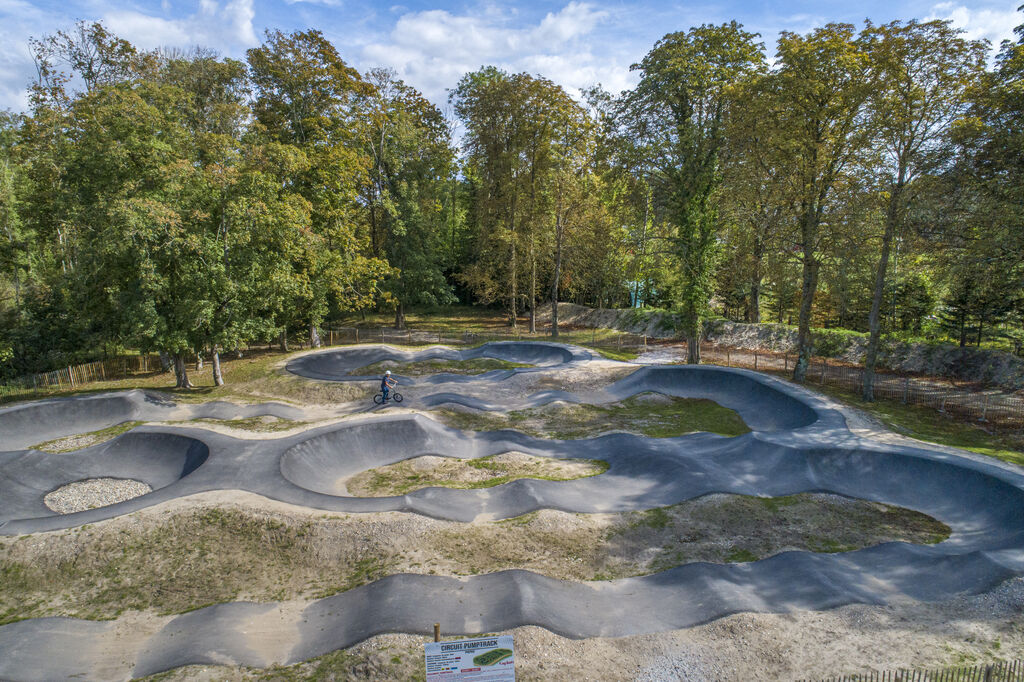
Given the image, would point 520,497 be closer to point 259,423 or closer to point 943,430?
point 259,423

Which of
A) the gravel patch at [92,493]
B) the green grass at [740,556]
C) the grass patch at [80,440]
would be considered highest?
the grass patch at [80,440]

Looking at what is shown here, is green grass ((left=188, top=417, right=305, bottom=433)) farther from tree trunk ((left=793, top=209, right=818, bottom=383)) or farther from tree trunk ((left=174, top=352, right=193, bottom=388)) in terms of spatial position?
tree trunk ((left=793, top=209, right=818, bottom=383))

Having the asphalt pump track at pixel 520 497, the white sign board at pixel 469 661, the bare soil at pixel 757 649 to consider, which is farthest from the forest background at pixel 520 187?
the white sign board at pixel 469 661

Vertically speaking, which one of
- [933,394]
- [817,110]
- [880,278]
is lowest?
[933,394]

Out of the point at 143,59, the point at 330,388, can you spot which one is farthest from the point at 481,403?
the point at 143,59

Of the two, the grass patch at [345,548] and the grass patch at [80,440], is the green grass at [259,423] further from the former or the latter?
the grass patch at [345,548]

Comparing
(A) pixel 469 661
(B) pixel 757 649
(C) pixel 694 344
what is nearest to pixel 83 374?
(A) pixel 469 661

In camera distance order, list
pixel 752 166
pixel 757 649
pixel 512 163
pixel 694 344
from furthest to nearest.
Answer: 1. pixel 512 163
2. pixel 694 344
3. pixel 752 166
4. pixel 757 649
